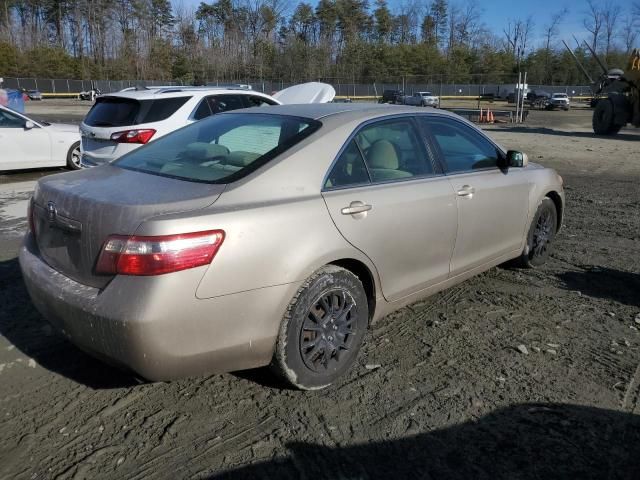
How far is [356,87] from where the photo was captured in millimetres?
54469

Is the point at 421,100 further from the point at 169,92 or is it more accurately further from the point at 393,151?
the point at 393,151

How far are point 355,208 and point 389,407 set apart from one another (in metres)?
1.12

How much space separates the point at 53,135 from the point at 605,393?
1052 centimetres

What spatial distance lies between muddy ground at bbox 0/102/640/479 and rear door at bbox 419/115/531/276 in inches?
18.8

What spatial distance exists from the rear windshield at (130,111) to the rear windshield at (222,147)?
419 centimetres

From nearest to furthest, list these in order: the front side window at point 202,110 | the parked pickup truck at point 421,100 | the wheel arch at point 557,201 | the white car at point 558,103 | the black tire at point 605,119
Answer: the wheel arch at point 557,201 < the front side window at point 202,110 < the black tire at point 605,119 < the parked pickup truck at point 421,100 < the white car at point 558,103

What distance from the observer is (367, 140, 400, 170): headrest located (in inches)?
145

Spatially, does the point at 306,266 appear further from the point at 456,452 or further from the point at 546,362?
the point at 546,362

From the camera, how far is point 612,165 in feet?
43.1

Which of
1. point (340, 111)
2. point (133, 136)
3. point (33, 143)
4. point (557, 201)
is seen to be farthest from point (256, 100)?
Answer: point (340, 111)

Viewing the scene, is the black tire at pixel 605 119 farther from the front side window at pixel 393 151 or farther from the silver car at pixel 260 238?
the front side window at pixel 393 151

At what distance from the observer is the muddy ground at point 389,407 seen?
264 centimetres

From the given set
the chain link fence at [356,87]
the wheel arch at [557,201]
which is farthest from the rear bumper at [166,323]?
the chain link fence at [356,87]

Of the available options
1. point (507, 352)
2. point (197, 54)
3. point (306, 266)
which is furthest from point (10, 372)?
point (197, 54)
